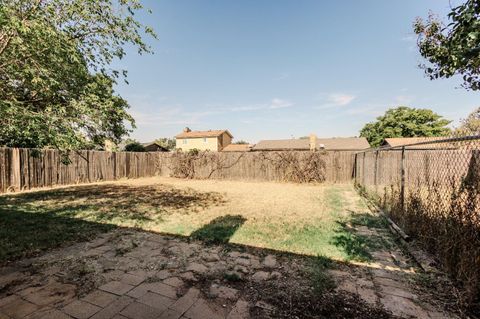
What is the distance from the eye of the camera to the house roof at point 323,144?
27.9 m

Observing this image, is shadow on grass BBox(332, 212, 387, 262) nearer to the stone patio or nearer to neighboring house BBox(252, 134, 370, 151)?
the stone patio

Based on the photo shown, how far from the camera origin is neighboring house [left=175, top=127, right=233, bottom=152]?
1613 inches

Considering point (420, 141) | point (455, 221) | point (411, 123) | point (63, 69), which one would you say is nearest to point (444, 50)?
point (455, 221)

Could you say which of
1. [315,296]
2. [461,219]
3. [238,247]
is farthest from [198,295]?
[461,219]

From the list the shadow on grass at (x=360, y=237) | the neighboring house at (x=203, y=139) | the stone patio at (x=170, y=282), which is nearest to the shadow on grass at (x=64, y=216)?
the stone patio at (x=170, y=282)

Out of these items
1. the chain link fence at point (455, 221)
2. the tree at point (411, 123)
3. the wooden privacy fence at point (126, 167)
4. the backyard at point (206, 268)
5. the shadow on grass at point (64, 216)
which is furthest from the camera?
the tree at point (411, 123)

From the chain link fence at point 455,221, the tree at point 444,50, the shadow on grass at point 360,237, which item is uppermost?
the tree at point 444,50

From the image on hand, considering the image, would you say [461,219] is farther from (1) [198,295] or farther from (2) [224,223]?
(2) [224,223]

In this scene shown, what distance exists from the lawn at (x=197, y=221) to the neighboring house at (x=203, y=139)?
32.9 m

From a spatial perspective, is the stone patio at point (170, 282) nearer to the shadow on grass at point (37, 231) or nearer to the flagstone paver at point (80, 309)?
the flagstone paver at point (80, 309)

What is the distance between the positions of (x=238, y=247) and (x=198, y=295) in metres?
1.41

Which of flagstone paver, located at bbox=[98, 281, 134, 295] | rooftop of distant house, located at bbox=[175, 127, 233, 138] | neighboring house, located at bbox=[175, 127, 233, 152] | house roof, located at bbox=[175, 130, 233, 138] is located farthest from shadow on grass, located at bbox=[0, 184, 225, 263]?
rooftop of distant house, located at bbox=[175, 127, 233, 138]

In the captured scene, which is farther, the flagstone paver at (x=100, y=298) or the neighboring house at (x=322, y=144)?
the neighboring house at (x=322, y=144)

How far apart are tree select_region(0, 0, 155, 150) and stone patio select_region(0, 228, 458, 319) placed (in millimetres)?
2154
